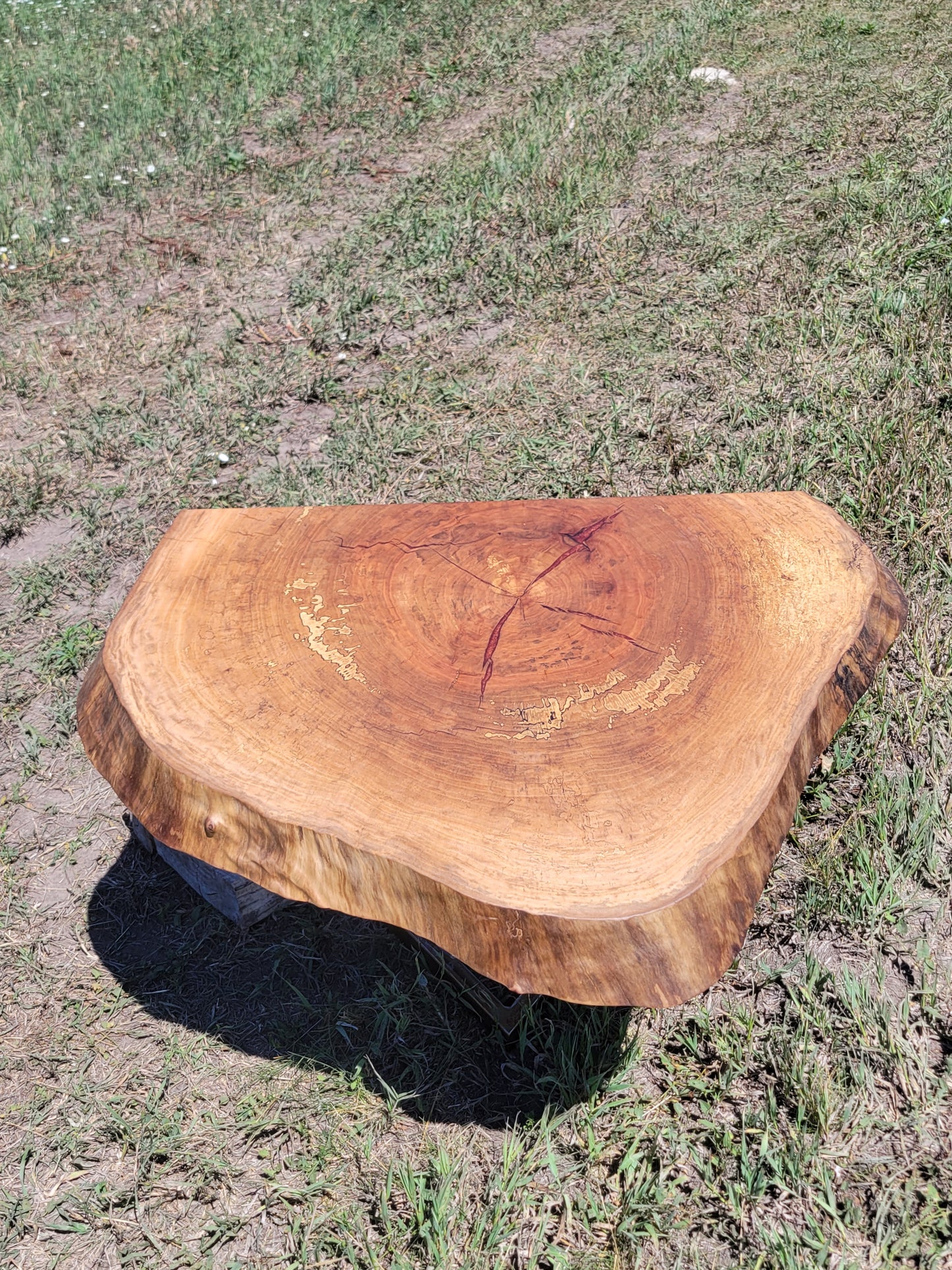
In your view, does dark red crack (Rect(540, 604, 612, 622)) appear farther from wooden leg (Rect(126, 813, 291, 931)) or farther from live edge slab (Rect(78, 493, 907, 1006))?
wooden leg (Rect(126, 813, 291, 931))

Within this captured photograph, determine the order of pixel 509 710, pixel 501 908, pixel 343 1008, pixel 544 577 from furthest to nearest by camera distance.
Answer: pixel 343 1008
pixel 544 577
pixel 509 710
pixel 501 908

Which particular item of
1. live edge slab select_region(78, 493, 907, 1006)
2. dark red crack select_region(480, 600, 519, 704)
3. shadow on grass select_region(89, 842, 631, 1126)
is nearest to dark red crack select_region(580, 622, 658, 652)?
live edge slab select_region(78, 493, 907, 1006)

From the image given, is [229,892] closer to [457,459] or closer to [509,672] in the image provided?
[509,672]

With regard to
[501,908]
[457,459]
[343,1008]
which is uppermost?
[501,908]

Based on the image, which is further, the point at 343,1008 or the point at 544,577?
the point at 343,1008

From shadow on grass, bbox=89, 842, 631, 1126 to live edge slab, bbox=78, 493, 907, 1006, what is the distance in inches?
25.4

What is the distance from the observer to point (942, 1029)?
183 centimetres

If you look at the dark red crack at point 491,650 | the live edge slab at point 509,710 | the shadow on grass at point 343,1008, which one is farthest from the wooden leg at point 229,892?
the dark red crack at point 491,650

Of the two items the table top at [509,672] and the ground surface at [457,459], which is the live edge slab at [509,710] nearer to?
the table top at [509,672]

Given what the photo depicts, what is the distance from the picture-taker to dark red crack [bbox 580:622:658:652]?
5.24ft

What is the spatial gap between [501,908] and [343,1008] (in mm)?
881

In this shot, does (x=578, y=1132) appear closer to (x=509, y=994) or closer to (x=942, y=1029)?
(x=509, y=994)

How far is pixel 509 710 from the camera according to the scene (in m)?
1.50

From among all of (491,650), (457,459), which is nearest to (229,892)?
(491,650)
